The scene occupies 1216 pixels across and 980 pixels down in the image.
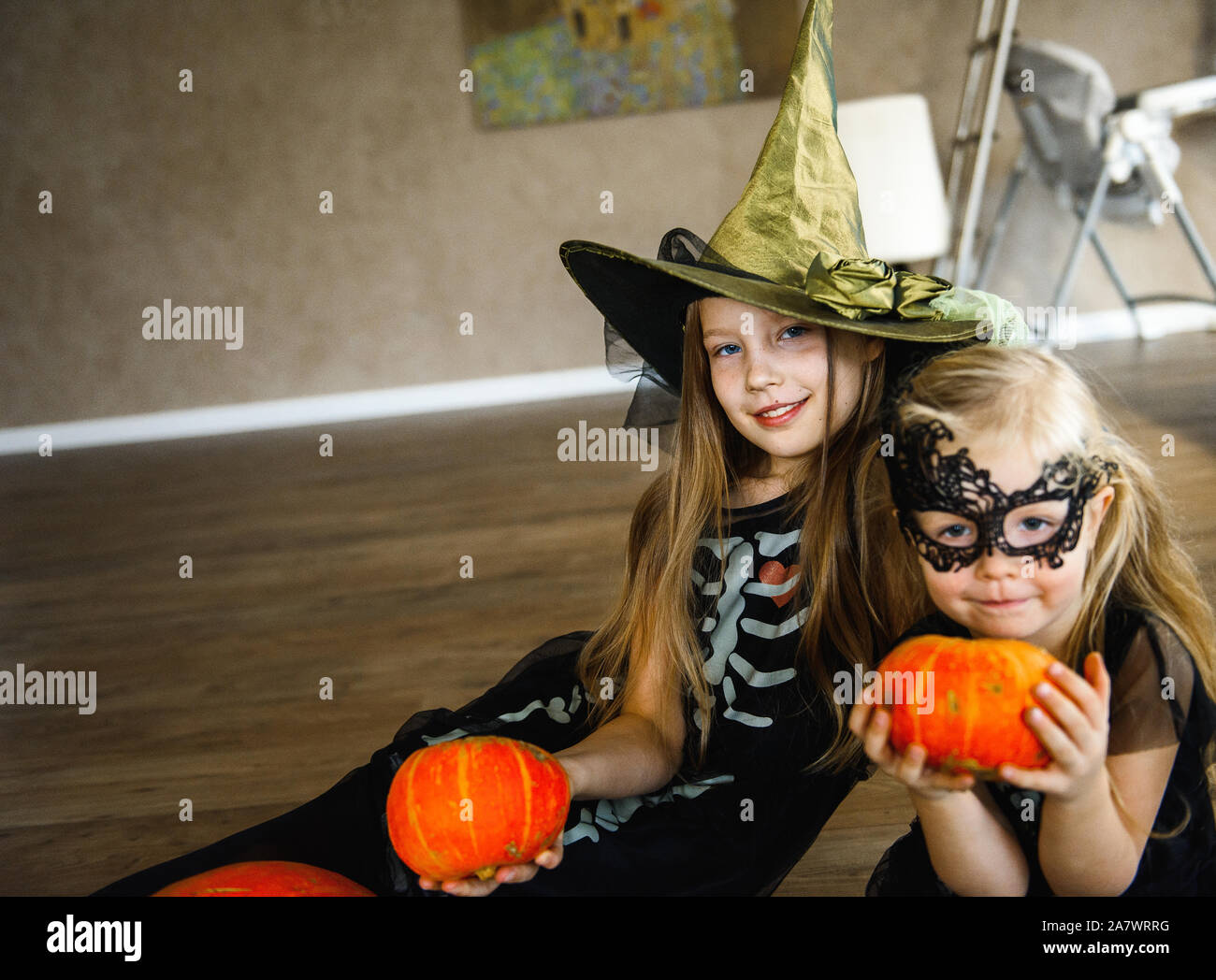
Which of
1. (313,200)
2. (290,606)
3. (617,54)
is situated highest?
(617,54)

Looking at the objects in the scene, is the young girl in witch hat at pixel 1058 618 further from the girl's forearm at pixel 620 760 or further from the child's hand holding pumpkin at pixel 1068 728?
the girl's forearm at pixel 620 760

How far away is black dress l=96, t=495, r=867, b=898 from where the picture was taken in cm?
105

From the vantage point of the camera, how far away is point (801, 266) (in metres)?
1.06

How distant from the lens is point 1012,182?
15.8 feet

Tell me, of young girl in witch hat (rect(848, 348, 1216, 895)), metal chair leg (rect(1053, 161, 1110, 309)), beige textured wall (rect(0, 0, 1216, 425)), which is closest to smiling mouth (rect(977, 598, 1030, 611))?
young girl in witch hat (rect(848, 348, 1216, 895))

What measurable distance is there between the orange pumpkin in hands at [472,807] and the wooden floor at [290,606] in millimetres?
500

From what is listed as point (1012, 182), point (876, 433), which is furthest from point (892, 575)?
point (1012, 182)

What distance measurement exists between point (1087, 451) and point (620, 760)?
0.53 metres

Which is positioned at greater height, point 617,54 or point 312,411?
point 617,54

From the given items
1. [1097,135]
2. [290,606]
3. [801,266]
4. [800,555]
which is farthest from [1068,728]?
[1097,135]

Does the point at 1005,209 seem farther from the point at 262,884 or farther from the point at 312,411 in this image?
the point at 262,884

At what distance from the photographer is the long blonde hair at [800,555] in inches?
41.2

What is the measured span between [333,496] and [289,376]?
2134mm
